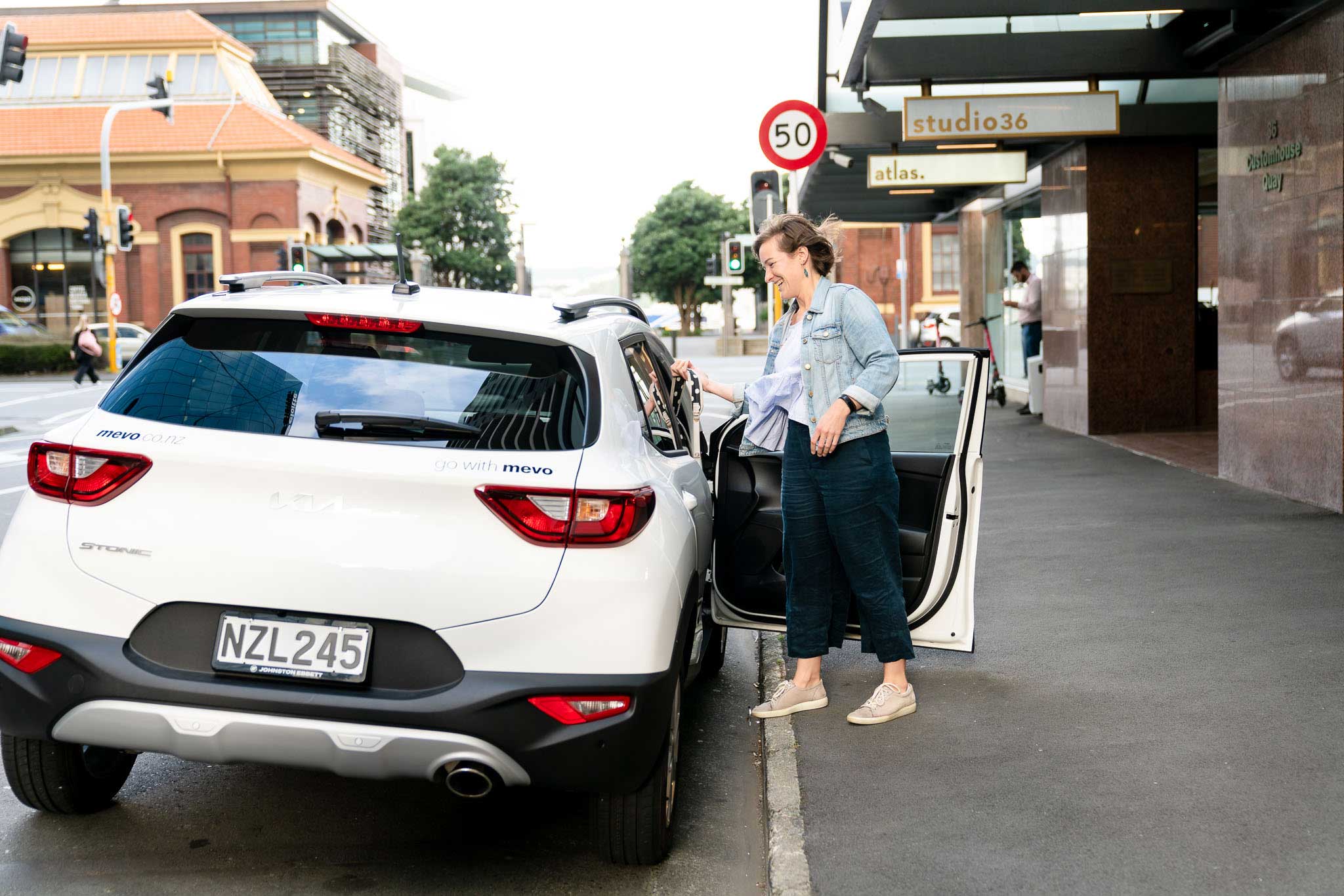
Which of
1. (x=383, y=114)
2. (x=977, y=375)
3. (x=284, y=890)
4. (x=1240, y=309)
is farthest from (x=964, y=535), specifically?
(x=383, y=114)

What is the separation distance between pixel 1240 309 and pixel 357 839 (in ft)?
27.1

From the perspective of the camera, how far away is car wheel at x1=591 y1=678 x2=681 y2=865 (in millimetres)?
3799

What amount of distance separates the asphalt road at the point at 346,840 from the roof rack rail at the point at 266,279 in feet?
3.69

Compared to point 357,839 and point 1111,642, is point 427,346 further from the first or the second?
point 1111,642

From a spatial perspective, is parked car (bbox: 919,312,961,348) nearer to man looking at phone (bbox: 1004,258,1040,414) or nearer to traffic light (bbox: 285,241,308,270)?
man looking at phone (bbox: 1004,258,1040,414)

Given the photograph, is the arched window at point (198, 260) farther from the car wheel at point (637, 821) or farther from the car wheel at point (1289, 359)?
the car wheel at point (637, 821)

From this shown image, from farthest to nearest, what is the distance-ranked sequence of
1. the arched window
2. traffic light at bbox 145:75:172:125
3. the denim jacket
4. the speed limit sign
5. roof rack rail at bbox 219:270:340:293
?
1. the arched window
2. traffic light at bbox 145:75:172:125
3. the speed limit sign
4. the denim jacket
5. roof rack rail at bbox 219:270:340:293

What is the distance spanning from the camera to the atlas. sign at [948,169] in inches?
530

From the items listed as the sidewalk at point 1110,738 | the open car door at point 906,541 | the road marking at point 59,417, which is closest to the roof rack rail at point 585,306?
the open car door at point 906,541

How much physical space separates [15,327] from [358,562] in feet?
140

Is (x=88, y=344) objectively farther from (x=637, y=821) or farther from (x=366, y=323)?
(x=637, y=821)

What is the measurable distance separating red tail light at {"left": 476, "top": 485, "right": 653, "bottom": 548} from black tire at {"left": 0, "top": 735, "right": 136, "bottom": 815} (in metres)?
1.59

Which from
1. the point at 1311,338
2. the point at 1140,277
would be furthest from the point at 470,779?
the point at 1140,277


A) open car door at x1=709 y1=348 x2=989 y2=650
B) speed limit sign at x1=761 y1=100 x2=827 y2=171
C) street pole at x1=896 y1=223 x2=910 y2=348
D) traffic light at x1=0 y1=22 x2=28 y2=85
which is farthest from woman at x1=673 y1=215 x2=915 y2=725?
street pole at x1=896 y1=223 x2=910 y2=348
